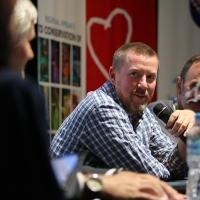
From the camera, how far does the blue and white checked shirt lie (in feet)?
9.06

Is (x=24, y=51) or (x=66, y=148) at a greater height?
(x=24, y=51)

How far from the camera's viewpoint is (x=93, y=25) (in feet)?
17.6

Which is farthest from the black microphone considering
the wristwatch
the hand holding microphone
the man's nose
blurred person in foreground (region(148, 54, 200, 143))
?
the wristwatch

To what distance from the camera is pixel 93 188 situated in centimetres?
134

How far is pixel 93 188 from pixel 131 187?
10cm

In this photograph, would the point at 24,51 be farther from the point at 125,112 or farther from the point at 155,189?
the point at 125,112

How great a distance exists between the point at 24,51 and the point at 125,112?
1.78 meters

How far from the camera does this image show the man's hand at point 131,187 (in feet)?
4.50

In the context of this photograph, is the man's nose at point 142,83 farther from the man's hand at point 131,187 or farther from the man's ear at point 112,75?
the man's hand at point 131,187

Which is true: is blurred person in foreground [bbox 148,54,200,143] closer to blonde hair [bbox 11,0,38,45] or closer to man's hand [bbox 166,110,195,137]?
man's hand [bbox 166,110,195,137]

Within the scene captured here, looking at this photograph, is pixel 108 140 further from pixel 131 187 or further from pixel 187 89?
pixel 131 187

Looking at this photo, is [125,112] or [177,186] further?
[125,112]

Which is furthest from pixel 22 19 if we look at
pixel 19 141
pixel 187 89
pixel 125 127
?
pixel 187 89

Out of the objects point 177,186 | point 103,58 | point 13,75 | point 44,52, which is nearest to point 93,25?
point 103,58
